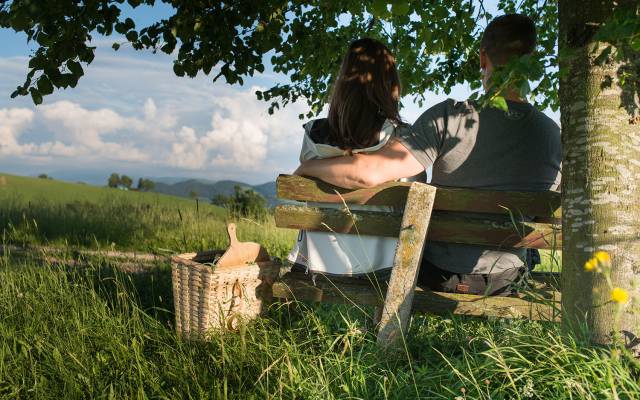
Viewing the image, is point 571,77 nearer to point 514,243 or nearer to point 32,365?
point 514,243

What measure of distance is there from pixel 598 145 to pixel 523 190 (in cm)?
66

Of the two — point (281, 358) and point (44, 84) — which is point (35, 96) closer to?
point (44, 84)

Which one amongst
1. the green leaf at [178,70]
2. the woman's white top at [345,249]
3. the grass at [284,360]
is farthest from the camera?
the green leaf at [178,70]

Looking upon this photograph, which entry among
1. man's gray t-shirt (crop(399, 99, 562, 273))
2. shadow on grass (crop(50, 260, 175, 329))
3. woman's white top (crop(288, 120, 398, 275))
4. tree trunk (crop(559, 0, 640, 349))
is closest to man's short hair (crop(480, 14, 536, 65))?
man's gray t-shirt (crop(399, 99, 562, 273))

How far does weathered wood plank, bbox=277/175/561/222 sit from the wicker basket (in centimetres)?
62

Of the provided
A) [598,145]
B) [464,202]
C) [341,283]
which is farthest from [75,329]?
[598,145]

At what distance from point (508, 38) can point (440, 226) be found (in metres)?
1.09

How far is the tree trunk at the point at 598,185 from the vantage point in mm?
2760

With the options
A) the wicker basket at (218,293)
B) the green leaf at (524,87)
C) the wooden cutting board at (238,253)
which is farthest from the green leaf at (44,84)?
the green leaf at (524,87)

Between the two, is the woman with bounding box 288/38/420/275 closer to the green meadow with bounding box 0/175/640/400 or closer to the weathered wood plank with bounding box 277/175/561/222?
the weathered wood plank with bounding box 277/175/561/222

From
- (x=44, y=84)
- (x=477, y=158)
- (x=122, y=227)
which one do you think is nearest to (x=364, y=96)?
(x=477, y=158)

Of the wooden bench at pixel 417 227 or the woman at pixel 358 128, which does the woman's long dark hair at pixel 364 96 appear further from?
the wooden bench at pixel 417 227

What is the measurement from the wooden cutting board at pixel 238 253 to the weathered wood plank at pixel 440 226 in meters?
0.39

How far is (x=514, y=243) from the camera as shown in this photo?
3219 mm
